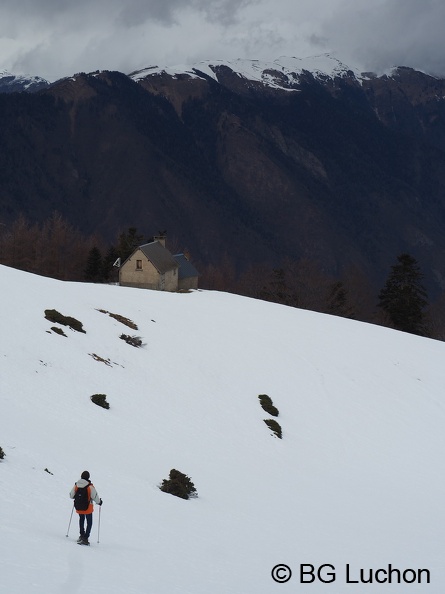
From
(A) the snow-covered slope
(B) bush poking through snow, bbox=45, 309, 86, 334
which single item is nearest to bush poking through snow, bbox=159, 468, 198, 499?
(A) the snow-covered slope

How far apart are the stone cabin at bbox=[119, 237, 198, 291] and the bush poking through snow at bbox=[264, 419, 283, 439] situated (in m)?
32.8

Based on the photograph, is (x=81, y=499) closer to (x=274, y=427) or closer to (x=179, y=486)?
(x=179, y=486)

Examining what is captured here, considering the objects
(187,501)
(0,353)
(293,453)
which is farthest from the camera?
(293,453)

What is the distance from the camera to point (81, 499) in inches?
634

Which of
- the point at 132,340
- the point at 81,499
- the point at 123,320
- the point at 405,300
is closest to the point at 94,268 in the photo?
the point at 405,300

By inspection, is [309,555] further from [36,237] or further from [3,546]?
[36,237]

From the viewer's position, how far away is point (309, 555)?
66.9 ft

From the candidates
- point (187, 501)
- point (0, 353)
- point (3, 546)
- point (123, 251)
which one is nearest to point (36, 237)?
point (123, 251)

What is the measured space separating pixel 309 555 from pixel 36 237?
9527 cm

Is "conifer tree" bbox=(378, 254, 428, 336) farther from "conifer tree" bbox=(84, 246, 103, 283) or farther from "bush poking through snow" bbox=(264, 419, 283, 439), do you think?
"bush poking through snow" bbox=(264, 419, 283, 439)

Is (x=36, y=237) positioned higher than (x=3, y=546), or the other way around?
(x=36, y=237)

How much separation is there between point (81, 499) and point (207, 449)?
Answer: 1326cm

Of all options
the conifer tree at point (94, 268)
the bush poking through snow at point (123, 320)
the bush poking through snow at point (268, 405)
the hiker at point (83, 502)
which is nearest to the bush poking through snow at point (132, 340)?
the bush poking through snow at point (123, 320)

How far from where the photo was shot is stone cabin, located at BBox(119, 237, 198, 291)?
6588 centimetres
